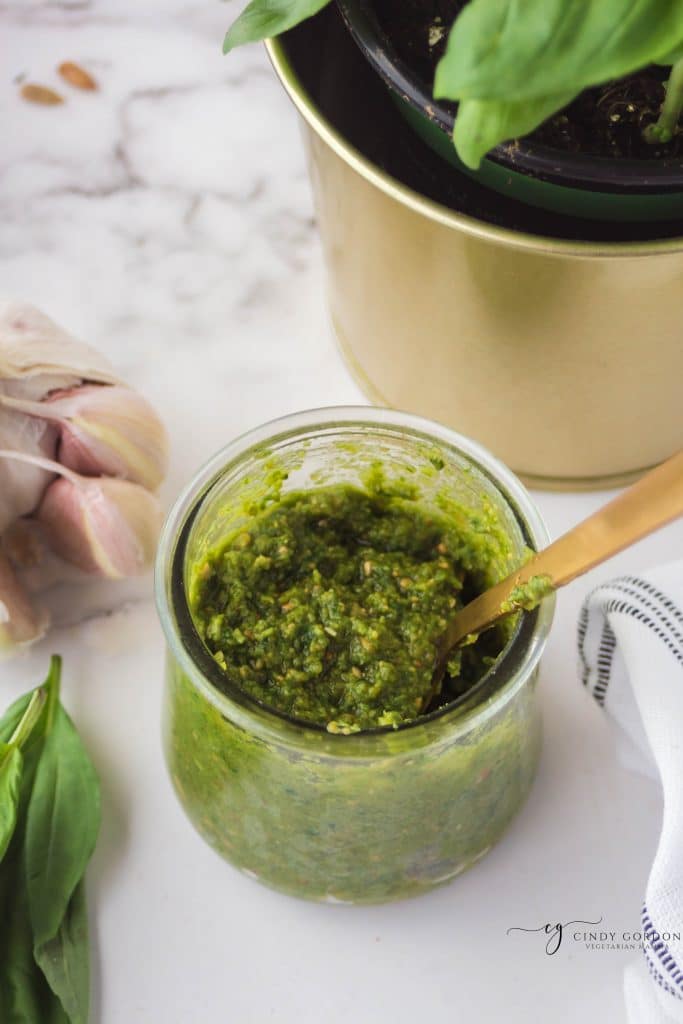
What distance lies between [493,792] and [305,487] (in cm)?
23

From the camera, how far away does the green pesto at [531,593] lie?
0.66 metres

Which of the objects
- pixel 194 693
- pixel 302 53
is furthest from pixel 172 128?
pixel 194 693

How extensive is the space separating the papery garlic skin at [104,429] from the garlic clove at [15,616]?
92 mm

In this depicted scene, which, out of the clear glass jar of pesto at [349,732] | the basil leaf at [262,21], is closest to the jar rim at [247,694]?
the clear glass jar of pesto at [349,732]

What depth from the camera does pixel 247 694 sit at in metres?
0.65

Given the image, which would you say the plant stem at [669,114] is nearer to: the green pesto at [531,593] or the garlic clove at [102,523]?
the green pesto at [531,593]

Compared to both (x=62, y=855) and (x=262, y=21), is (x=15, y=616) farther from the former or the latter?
(x=262, y=21)

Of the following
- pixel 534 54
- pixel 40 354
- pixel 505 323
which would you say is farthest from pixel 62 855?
pixel 534 54

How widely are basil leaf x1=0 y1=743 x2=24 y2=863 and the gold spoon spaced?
268 millimetres

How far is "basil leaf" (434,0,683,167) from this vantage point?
48cm

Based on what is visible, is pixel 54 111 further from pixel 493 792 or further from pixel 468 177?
pixel 493 792

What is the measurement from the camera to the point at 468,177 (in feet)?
2.74

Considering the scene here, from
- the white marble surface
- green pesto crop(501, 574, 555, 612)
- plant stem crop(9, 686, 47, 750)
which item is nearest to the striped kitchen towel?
the white marble surface

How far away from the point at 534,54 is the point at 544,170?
214 mm
